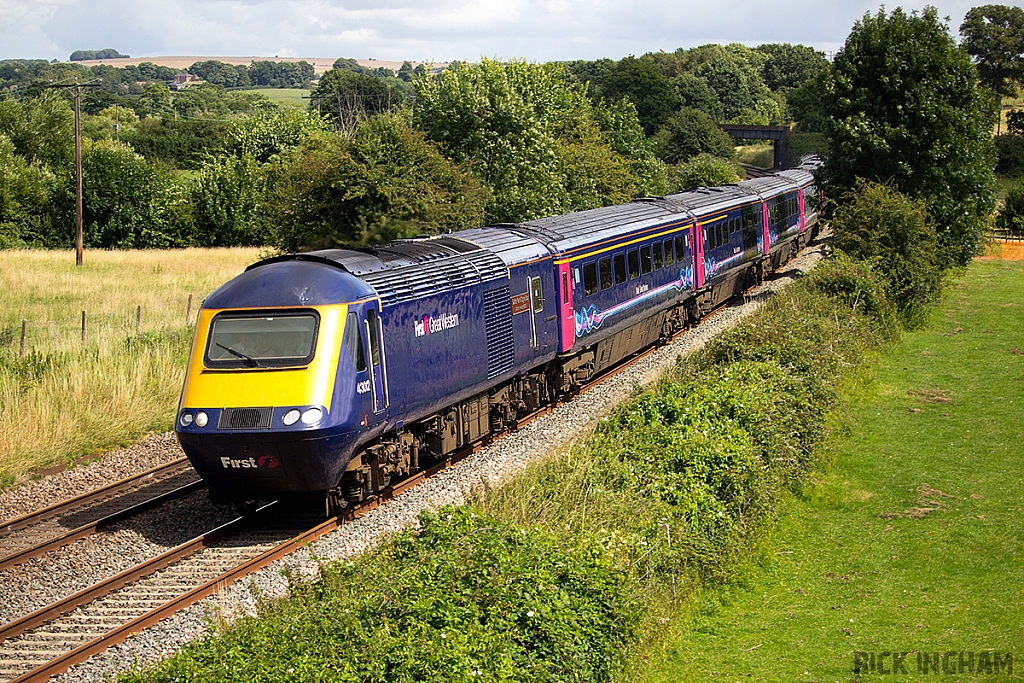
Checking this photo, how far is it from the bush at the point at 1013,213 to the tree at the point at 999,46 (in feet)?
117

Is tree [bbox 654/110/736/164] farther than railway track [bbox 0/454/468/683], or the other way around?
tree [bbox 654/110/736/164]

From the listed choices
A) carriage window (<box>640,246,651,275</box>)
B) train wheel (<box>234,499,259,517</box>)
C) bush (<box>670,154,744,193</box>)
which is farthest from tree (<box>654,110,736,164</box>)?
train wheel (<box>234,499,259,517</box>)

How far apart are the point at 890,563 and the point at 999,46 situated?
275ft

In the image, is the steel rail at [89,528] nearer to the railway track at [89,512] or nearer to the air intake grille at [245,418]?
the railway track at [89,512]

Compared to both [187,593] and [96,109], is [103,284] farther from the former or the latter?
[96,109]

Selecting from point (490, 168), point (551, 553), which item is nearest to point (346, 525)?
point (551, 553)

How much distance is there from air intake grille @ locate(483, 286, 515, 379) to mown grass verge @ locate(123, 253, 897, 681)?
2376 mm

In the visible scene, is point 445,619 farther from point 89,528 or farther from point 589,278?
point 589,278

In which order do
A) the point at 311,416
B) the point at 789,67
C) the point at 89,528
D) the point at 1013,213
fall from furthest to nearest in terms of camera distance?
1. the point at 789,67
2. the point at 1013,213
3. the point at 89,528
4. the point at 311,416

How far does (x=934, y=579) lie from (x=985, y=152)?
26.8 m

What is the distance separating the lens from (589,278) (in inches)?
779

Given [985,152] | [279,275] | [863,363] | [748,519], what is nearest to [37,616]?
[279,275]

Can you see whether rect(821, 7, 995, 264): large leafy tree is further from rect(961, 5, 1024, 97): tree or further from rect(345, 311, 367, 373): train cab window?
rect(961, 5, 1024, 97): tree

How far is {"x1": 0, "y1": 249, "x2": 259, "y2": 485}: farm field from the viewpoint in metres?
15.8
